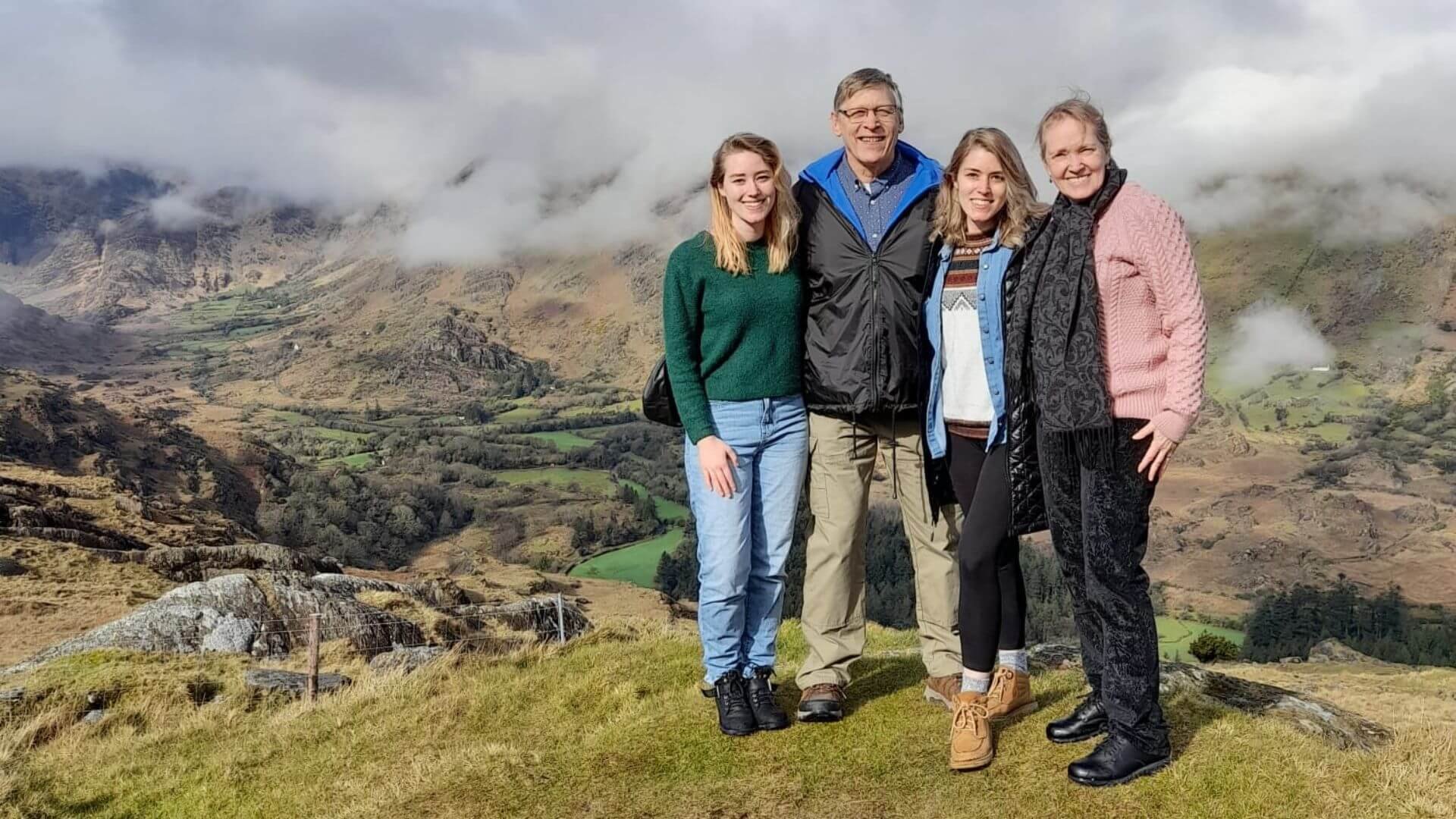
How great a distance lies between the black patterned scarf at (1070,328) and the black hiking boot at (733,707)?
2.90m

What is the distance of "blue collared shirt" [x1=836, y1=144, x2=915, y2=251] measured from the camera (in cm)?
586

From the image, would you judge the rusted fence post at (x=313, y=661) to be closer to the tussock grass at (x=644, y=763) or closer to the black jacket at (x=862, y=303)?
the tussock grass at (x=644, y=763)

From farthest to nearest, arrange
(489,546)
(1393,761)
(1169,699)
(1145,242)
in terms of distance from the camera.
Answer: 1. (489,546)
2. (1169,699)
3. (1393,761)
4. (1145,242)

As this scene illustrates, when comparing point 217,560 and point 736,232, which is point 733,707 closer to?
point 736,232

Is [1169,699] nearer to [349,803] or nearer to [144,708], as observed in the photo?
[349,803]

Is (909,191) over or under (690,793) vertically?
over

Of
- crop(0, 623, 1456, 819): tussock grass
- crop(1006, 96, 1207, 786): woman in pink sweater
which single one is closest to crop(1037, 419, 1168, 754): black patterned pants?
crop(1006, 96, 1207, 786): woman in pink sweater

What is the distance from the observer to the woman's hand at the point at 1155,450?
457 centimetres

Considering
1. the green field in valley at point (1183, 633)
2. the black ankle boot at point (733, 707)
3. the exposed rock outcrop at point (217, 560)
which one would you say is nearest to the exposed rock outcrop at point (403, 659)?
the black ankle boot at point (733, 707)

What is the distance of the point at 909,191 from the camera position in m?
5.88

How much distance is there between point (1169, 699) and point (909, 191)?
4128 mm

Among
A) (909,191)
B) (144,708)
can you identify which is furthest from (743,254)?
(144,708)

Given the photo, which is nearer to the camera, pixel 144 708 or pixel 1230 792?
pixel 1230 792

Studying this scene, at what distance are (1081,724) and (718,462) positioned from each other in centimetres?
286
